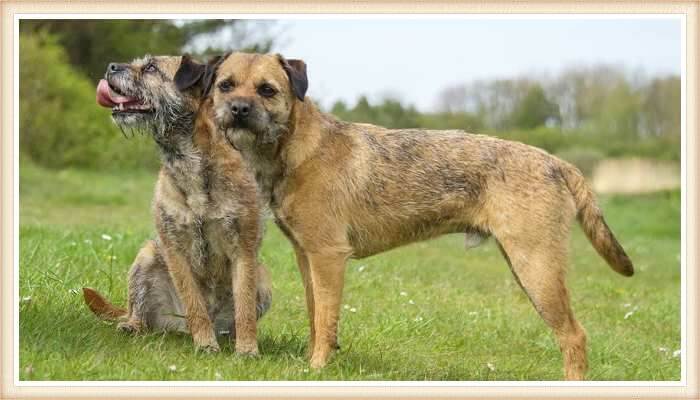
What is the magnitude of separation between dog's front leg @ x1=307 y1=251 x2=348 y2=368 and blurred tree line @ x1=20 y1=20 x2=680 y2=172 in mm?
9789

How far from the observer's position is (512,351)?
8.75m

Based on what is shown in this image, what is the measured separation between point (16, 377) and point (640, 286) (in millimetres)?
9912

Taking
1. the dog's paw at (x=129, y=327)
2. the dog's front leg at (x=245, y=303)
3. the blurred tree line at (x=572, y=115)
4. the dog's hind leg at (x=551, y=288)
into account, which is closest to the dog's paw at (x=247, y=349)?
the dog's front leg at (x=245, y=303)

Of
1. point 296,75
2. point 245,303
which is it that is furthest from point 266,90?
point 245,303

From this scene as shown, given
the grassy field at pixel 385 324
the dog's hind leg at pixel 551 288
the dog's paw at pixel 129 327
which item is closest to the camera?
the grassy field at pixel 385 324

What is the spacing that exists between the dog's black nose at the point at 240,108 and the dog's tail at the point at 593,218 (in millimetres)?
2443

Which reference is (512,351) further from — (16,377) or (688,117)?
(16,377)

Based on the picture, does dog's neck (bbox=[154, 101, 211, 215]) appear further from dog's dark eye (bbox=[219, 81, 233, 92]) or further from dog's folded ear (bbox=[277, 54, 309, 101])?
dog's folded ear (bbox=[277, 54, 309, 101])

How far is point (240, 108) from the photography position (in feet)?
21.3

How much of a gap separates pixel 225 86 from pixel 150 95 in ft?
2.31

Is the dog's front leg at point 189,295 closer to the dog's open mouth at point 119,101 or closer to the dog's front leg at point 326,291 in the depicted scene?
the dog's front leg at point 326,291

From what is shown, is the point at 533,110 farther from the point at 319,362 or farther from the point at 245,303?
the point at 319,362

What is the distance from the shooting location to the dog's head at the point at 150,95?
7.09m

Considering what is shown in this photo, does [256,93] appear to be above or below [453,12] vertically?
below
